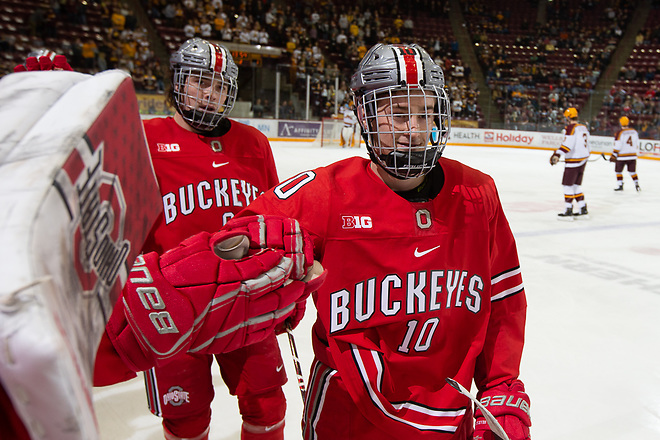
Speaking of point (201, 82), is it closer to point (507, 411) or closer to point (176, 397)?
point (176, 397)

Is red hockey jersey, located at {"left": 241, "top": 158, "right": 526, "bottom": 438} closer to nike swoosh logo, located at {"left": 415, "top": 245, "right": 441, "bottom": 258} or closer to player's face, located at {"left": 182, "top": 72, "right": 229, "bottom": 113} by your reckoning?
nike swoosh logo, located at {"left": 415, "top": 245, "right": 441, "bottom": 258}

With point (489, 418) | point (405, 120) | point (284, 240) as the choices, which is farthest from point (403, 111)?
point (489, 418)

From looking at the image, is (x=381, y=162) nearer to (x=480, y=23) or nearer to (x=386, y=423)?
(x=386, y=423)

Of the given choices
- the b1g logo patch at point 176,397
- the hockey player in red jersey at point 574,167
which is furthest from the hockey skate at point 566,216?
the b1g logo patch at point 176,397

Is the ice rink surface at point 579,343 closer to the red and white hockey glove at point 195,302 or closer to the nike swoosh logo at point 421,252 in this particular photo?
the nike swoosh logo at point 421,252

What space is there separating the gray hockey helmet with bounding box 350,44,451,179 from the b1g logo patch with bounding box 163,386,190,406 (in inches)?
37.9

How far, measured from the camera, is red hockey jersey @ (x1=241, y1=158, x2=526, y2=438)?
3.80 feet

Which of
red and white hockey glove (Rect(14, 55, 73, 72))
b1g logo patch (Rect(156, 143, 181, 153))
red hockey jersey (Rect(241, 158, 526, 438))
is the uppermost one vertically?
red and white hockey glove (Rect(14, 55, 73, 72))

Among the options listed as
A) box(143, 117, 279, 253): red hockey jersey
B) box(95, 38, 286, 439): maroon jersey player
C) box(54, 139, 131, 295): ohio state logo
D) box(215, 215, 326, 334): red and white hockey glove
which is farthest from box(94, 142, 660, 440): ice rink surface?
box(54, 139, 131, 295): ohio state logo

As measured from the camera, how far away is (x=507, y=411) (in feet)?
3.75

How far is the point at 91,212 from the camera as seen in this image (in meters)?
0.40

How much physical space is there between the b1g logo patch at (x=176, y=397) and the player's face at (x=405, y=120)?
1.00 metres

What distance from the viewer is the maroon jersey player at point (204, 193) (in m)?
1.70

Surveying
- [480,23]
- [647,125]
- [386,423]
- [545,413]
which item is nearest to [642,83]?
[647,125]
